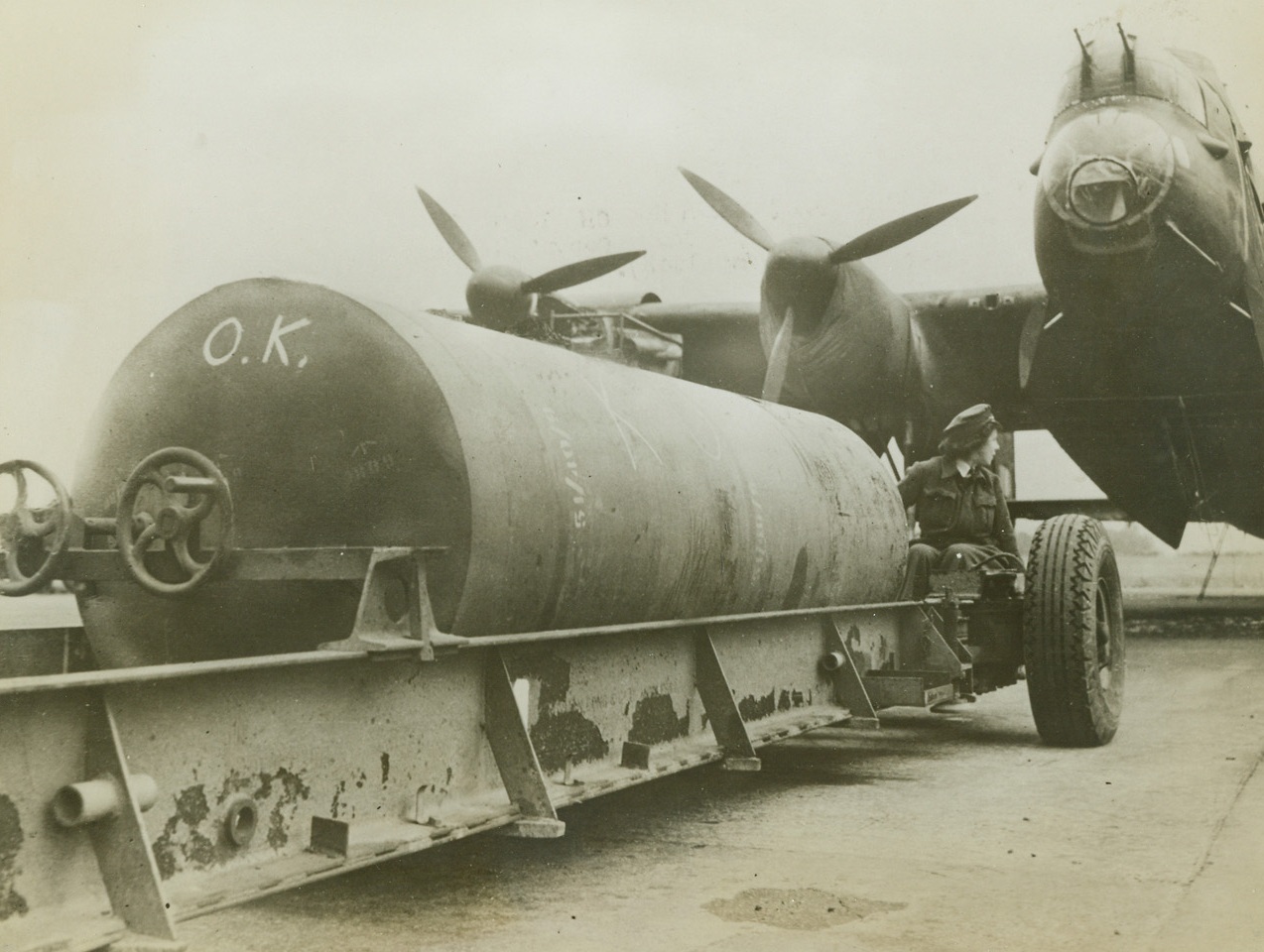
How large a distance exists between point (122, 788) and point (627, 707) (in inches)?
93.7

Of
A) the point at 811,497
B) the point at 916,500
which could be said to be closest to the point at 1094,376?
the point at 916,500

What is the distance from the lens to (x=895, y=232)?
1224 centimetres

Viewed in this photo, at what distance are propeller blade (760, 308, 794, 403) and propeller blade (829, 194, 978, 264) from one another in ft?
2.96

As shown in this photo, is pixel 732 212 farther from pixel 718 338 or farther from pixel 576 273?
pixel 718 338

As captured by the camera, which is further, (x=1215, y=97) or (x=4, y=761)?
(x=1215, y=97)

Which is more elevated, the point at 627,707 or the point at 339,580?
the point at 339,580

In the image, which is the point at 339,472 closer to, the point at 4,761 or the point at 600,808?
the point at 4,761

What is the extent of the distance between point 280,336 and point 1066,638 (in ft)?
15.2

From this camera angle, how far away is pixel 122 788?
262 centimetres

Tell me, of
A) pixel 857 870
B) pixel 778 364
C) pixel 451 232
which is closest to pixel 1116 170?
pixel 778 364

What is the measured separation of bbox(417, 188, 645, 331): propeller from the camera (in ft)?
34.5

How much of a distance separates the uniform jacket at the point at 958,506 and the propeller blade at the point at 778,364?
2.25 meters

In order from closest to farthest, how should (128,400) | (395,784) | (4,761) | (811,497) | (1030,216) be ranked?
1. (4,761)
2. (395,784)
3. (128,400)
4. (811,497)
5. (1030,216)

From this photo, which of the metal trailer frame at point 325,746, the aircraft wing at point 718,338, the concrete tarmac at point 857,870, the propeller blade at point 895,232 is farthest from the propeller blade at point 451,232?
the metal trailer frame at point 325,746
